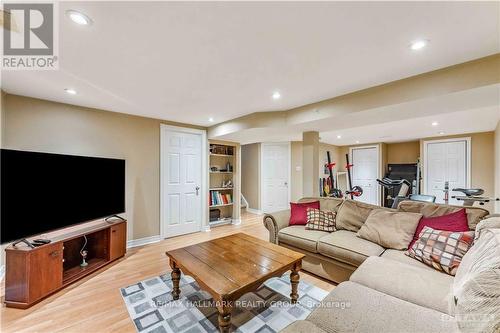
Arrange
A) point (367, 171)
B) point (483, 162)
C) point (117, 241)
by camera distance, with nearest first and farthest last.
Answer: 1. point (117, 241)
2. point (483, 162)
3. point (367, 171)

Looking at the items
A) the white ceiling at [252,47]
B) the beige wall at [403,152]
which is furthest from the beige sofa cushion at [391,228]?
the beige wall at [403,152]

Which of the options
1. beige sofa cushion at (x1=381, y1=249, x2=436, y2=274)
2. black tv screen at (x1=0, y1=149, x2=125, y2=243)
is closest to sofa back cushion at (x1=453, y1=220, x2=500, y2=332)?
beige sofa cushion at (x1=381, y1=249, x2=436, y2=274)

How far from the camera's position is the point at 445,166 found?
552cm

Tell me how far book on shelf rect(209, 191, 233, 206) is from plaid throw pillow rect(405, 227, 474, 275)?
3.70 m

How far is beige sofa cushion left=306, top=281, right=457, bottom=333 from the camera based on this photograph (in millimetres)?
1101

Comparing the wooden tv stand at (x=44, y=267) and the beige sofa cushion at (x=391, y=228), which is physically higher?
the beige sofa cushion at (x=391, y=228)

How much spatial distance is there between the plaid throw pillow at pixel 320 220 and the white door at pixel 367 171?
4942 millimetres

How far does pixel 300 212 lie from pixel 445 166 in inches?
198

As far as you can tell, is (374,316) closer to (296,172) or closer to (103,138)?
(103,138)

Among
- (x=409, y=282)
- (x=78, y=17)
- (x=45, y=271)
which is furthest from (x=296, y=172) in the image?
(x=78, y=17)

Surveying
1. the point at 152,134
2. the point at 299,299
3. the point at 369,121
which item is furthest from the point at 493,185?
the point at 152,134

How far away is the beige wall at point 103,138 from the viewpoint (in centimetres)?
269

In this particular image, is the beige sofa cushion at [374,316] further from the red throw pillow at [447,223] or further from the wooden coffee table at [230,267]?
the red throw pillow at [447,223]

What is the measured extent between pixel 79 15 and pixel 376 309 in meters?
2.54
